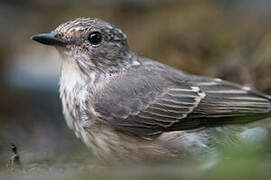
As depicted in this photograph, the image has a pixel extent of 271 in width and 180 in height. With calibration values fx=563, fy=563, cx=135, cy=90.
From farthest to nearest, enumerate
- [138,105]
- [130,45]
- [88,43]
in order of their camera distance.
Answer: [130,45] < [88,43] < [138,105]

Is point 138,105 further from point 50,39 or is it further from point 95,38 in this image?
point 50,39

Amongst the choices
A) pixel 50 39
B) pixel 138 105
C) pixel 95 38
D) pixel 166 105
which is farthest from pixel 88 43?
pixel 166 105

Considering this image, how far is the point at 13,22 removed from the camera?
34.9 feet

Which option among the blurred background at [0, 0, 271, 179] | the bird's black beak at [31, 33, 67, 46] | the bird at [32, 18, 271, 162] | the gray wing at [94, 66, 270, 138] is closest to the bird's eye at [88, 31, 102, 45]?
the bird at [32, 18, 271, 162]

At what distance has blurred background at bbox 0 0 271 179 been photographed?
7.25 m

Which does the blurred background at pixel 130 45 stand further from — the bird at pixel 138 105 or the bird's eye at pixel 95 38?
the bird's eye at pixel 95 38

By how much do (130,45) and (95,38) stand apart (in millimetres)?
3367

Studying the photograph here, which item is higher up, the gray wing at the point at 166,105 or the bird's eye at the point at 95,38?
the bird's eye at the point at 95,38

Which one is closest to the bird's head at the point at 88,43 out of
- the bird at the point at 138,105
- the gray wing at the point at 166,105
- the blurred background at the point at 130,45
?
the bird at the point at 138,105

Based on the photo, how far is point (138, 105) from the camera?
5695 millimetres

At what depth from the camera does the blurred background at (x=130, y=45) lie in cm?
725

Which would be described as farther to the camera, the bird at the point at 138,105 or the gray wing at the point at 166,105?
the gray wing at the point at 166,105

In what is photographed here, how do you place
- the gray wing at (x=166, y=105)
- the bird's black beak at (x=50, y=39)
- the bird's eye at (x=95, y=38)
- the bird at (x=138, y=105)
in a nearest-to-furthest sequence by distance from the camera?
the bird at (x=138, y=105) < the gray wing at (x=166, y=105) < the bird's black beak at (x=50, y=39) < the bird's eye at (x=95, y=38)

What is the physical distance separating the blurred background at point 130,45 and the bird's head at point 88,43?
107 centimetres
